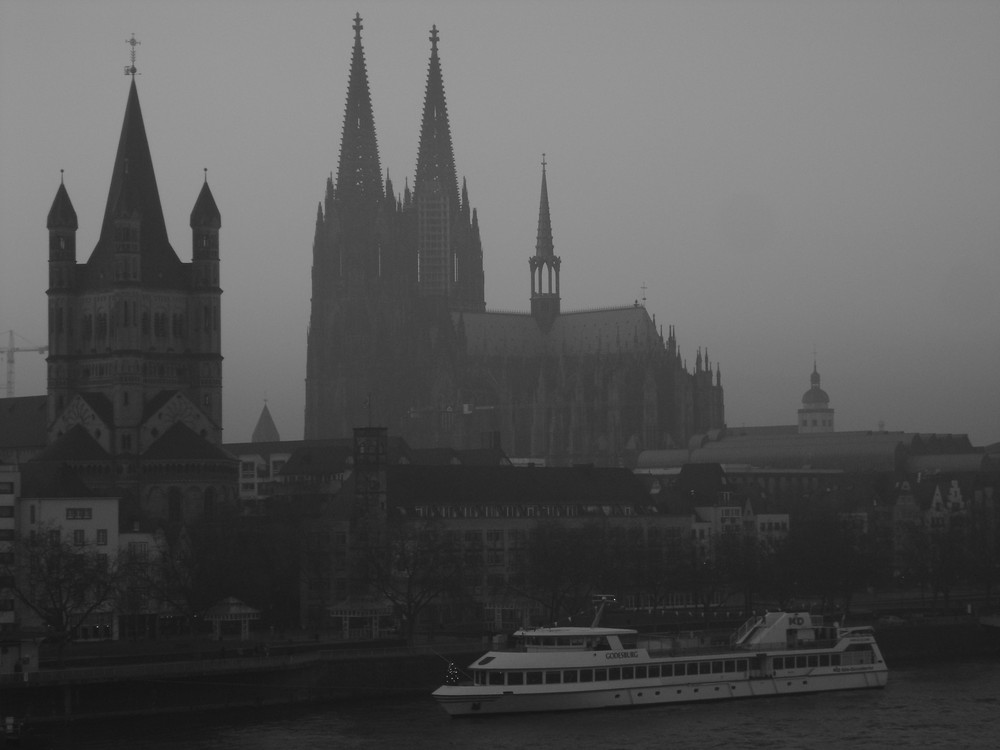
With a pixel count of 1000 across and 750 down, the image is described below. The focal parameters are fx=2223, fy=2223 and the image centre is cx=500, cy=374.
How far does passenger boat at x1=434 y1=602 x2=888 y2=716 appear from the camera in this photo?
89.2m

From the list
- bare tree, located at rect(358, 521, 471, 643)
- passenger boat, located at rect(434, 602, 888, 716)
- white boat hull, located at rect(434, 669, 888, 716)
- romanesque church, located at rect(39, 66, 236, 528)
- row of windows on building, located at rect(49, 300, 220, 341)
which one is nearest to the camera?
white boat hull, located at rect(434, 669, 888, 716)

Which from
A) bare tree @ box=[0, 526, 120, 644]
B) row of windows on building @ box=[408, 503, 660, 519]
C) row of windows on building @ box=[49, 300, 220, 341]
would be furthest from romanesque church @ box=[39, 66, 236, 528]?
bare tree @ box=[0, 526, 120, 644]

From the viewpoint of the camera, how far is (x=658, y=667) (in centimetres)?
9331

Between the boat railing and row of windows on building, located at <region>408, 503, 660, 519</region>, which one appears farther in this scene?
row of windows on building, located at <region>408, 503, 660, 519</region>

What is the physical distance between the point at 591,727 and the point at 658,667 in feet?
28.3

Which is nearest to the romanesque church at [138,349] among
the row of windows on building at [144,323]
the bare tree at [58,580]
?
the row of windows on building at [144,323]

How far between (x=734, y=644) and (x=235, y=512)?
43.2 meters

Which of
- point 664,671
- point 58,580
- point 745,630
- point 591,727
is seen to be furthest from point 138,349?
point 591,727

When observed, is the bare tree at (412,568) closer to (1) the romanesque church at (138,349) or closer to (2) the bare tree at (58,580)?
(2) the bare tree at (58,580)

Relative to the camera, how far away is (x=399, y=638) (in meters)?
106

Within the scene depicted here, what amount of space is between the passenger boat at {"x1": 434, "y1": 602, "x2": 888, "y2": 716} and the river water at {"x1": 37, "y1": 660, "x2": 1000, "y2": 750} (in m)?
0.92

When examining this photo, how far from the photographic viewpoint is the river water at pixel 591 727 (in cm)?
8000

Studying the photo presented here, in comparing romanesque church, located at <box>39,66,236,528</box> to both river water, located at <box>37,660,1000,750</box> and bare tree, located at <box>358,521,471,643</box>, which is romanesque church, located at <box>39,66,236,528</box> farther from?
river water, located at <box>37,660,1000,750</box>

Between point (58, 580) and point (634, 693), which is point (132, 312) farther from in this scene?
point (634, 693)
